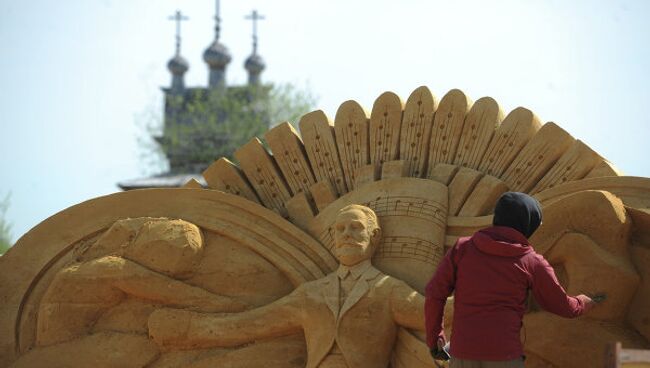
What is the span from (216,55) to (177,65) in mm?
2149

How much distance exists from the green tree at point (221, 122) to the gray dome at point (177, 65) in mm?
2786

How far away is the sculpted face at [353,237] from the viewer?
6602 millimetres

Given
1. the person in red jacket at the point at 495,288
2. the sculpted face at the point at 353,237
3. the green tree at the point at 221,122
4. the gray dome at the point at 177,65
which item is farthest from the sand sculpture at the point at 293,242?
the gray dome at the point at 177,65

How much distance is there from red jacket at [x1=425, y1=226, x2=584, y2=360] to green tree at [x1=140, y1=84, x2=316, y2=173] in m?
18.1

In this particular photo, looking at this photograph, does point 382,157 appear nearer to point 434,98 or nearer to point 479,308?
point 434,98

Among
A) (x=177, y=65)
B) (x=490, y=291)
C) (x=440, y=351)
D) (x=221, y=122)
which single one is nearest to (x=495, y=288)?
(x=490, y=291)

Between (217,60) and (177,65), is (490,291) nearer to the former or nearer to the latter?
(217,60)

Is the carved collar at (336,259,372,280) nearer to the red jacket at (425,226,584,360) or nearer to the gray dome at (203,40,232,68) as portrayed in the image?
the red jacket at (425,226,584,360)

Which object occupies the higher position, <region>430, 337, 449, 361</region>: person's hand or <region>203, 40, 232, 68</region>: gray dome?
<region>203, 40, 232, 68</region>: gray dome

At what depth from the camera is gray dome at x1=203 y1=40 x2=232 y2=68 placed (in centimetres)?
2519

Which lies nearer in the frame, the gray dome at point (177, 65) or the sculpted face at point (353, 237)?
the sculpted face at point (353, 237)

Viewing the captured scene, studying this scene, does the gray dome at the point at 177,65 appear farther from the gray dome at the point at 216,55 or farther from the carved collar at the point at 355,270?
the carved collar at the point at 355,270

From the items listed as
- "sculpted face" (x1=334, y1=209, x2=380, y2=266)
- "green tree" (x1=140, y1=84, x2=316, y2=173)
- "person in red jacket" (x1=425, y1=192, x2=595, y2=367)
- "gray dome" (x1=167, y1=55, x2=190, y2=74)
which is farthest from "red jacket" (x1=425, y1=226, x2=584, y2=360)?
"gray dome" (x1=167, y1=55, x2=190, y2=74)

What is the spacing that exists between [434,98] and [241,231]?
157 cm
